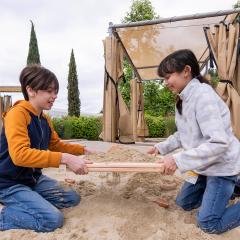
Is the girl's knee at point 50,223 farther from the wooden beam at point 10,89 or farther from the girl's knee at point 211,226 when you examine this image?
the wooden beam at point 10,89

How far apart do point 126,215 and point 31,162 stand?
2.32 feet

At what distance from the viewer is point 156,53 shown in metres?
8.13

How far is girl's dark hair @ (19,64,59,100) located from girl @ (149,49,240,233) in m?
0.77

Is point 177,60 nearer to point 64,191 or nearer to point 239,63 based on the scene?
point 64,191

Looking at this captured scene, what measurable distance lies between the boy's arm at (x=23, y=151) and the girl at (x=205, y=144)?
72cm

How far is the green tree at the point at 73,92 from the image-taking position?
2056 cm

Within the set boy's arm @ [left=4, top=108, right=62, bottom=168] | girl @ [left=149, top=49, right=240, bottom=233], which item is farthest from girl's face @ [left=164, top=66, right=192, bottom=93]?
boy's arm @ [left=4, top=108, right=62, bottom=168]

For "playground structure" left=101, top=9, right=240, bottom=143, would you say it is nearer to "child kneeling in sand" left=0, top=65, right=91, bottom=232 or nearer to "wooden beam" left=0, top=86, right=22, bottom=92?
"wooden beam" left=0, top=86, right=22, bottom=92

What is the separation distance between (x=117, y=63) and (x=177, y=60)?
404 centimetres

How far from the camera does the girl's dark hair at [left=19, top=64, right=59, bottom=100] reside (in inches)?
106

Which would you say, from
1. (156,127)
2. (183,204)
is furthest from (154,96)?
(183,204)

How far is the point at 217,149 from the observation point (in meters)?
2.32

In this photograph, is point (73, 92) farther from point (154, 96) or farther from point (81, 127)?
point (81, 127)

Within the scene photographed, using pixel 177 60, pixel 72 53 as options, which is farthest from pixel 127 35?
pixel 72 53
